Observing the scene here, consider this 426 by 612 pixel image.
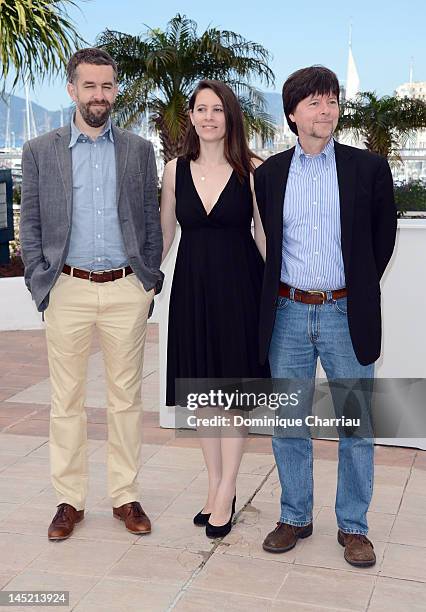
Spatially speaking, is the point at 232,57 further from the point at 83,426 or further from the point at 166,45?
the point at 83,426

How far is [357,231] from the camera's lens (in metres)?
3.32

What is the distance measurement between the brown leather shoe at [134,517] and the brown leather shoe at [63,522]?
196 mm

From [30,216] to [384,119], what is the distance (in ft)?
56.5

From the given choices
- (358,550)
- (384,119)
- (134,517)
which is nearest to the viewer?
(358,550)

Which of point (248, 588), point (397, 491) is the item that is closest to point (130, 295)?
point (248, 588)

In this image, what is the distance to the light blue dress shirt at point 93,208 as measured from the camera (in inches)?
143

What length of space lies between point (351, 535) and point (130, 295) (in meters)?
1.38

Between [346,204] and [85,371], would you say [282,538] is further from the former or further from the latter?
[346,204]

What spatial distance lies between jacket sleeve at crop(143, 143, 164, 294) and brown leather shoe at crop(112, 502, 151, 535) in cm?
106

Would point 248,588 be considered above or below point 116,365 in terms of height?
below

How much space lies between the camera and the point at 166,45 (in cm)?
1521

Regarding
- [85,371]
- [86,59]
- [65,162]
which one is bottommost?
[85,371]

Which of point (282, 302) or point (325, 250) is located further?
point (282, 302)

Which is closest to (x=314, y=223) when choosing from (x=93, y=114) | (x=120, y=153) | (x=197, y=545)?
(x=120, y=153)
